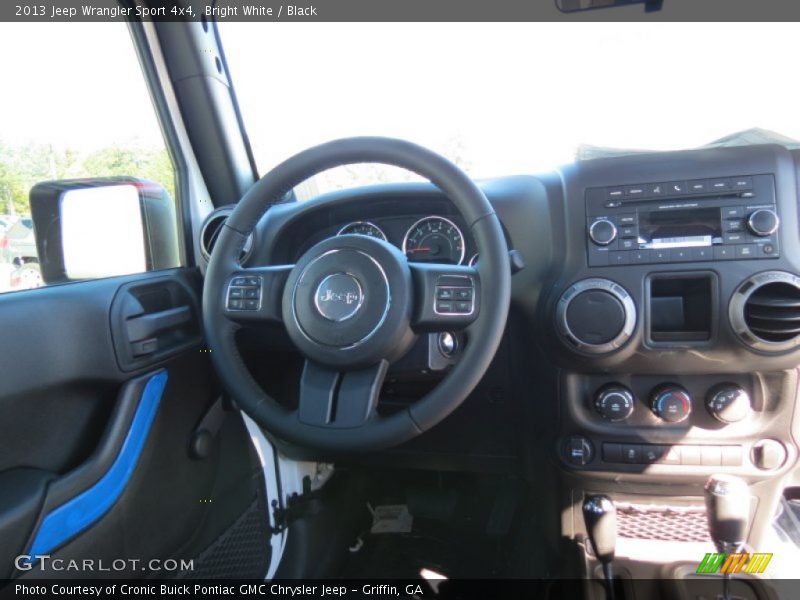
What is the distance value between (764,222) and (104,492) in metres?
1.74

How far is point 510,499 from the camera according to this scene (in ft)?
7.06

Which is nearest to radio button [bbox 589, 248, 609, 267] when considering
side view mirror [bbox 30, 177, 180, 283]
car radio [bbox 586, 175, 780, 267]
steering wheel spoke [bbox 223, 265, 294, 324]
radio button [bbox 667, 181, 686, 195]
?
car radio [bbox 586, 175, 780, 267]

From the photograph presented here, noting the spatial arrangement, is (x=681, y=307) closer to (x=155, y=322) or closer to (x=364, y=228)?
(x=364, y=228)

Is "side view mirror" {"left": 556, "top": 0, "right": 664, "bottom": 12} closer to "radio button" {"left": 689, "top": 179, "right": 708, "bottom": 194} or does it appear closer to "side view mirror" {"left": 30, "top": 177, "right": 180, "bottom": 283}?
"radio button" {"left": 689, "top": 179, "right": 708, "bottom": 194}

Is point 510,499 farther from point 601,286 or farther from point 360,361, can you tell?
point 360,361

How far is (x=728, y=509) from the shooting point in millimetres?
1418

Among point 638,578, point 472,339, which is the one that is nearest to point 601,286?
point 472,339

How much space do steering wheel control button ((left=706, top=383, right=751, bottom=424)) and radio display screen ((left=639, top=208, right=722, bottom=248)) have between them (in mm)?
388

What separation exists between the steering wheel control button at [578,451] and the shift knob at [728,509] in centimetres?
30

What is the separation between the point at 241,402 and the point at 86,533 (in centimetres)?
49

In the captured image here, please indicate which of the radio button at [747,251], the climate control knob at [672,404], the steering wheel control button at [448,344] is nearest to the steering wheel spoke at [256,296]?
the steering wheel control button at [448,344]

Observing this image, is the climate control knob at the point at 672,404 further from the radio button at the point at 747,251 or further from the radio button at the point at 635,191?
the radio button at the point at 635,191

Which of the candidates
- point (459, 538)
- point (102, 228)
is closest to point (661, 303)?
point (459, 538)

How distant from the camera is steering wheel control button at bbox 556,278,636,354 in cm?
145
